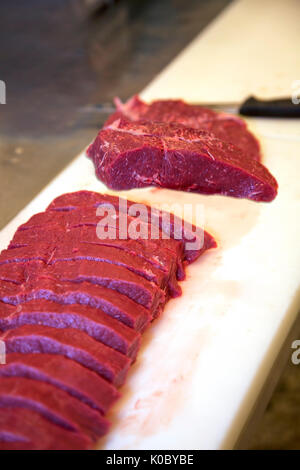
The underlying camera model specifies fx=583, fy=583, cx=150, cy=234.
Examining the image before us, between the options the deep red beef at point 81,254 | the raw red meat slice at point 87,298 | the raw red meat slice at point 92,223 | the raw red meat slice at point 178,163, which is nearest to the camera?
the raw red meat slice at point 87,298

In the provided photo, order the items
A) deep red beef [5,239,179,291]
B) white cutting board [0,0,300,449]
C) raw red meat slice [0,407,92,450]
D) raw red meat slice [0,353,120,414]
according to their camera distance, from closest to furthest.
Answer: raw red meat slice [0,407,92,450] < raw red meat slice [0,353,120,414] < white cutting board [0,0,300,449] < deep red beef [5,239,179,291]

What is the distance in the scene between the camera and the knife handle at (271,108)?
13.9 ft

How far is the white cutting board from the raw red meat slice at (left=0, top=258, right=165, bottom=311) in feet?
0.78

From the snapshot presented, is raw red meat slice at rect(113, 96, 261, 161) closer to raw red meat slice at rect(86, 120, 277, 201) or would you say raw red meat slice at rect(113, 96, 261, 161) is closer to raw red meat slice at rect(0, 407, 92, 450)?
raw red meat slice at rect(86, 120, 277, 201)

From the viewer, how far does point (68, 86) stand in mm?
5508

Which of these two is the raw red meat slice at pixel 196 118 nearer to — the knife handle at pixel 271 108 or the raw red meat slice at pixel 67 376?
the knife handle at pixel 271 108

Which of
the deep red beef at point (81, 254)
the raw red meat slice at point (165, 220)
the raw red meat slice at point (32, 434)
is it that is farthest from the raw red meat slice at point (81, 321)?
the raw red meat slice at point (165, 220)

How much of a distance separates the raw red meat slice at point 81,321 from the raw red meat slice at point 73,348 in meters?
0.04

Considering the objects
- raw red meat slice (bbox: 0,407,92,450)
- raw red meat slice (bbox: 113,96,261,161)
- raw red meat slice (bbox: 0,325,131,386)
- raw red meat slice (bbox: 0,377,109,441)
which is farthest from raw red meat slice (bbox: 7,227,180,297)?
raw red meat slice (bbox: 113,96,261,161)

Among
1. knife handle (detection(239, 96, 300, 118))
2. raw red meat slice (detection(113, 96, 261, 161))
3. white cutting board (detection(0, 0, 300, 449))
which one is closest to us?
white cutting board (detection(0, 0, 300, 449))

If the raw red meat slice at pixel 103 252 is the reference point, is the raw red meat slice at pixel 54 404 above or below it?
below

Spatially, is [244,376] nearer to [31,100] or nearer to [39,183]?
[39,183]

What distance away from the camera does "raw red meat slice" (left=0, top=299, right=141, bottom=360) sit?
2650 mm

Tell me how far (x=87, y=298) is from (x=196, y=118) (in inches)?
78.2
